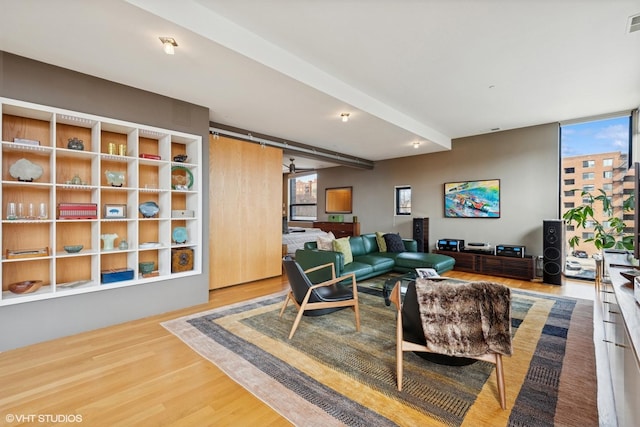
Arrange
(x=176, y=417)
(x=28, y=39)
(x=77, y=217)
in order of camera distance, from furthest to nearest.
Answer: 1. (x=77, y=217)
2. (x=28, y=39)
3. (x=176, y=417)

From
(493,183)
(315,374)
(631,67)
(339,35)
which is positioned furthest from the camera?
(493,183)

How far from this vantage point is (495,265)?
5.78m

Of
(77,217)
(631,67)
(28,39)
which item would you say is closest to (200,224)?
(77,217)

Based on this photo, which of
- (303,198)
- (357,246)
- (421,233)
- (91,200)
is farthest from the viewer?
(303,198)

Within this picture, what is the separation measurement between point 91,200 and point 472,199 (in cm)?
686

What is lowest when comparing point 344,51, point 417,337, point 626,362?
point 417,337

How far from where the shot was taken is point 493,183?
623 cm

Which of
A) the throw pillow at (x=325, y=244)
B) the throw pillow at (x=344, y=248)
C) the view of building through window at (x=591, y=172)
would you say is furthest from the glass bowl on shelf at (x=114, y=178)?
the view of building through window at (x=591, y=172)

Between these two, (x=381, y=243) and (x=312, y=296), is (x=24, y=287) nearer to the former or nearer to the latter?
(x=312, y=296)

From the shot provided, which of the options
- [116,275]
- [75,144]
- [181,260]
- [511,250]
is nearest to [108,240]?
[116,275]

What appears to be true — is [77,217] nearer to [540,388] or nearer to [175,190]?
[175,190]

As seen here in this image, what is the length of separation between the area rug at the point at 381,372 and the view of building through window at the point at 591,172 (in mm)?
2581

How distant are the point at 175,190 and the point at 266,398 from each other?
2801 mm

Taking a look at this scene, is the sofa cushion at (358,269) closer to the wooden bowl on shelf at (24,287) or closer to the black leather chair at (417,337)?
the black leather chair at (417,337)
